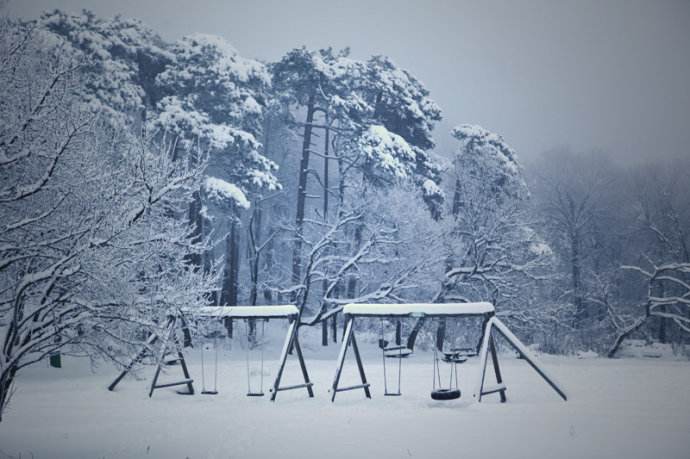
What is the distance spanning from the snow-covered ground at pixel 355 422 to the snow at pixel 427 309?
1998 mm

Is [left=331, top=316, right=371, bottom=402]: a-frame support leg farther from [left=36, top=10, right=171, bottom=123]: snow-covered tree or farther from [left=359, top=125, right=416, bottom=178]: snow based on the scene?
[left=36, top=10, right=171, bottom=123]: snow-covered tree

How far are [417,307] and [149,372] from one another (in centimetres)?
900

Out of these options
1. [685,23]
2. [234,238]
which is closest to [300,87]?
[234,238]

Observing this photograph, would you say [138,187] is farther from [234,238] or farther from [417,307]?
[234,238]

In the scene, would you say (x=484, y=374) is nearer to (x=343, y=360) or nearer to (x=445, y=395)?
(x=445, y=395)

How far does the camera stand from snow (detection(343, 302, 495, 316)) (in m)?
11.2

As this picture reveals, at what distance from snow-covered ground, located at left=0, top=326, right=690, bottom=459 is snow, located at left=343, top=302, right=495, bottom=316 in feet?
6.56

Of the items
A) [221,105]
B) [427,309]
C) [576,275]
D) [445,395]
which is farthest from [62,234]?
[576,275]

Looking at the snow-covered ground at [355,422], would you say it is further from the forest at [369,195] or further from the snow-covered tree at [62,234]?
the snow-covered tree at [62,234]

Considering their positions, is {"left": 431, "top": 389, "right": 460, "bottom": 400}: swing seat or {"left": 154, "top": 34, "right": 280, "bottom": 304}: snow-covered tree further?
{"left": 154, "top": 34, "right": 280, "bottom": 304}: snow-covered tree

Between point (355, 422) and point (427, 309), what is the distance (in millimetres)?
3535

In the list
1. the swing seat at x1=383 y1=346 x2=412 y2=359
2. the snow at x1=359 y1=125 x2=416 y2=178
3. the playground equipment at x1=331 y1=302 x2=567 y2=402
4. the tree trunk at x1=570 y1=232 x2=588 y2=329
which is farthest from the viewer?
the tree trunk at x1=570 y1=232 x2=588 y2=329

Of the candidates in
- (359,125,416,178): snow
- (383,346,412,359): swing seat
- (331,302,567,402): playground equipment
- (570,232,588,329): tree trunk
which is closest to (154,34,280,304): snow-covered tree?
(359,125,416,178): snow

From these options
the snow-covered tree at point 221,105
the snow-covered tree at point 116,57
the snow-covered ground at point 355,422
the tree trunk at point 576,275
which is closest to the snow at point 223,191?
the snow-covered tree at point 221,105
